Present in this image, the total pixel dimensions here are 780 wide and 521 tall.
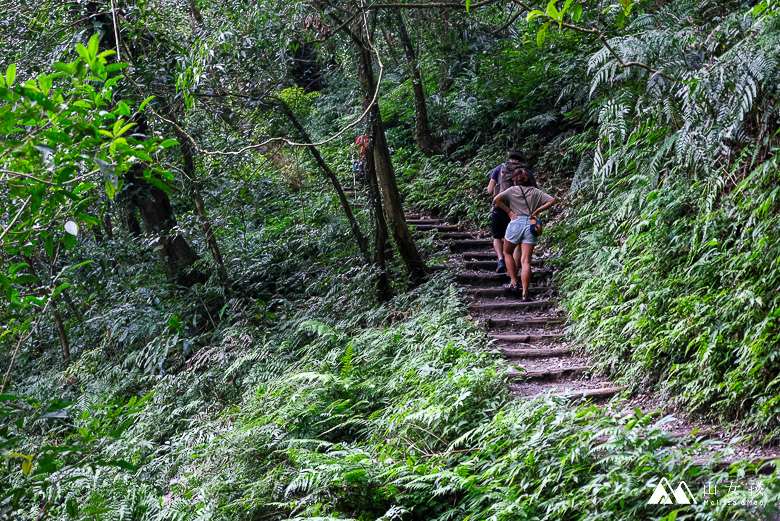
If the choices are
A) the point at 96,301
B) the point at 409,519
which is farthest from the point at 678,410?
the point at 96,301

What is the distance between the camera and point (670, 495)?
115 inches

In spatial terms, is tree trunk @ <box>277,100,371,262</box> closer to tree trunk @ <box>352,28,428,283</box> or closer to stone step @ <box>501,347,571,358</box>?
tree trunk @ <box>352,28,428,283</box>

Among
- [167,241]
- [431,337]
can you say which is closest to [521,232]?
[431,337]

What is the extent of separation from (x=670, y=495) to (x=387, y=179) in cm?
594

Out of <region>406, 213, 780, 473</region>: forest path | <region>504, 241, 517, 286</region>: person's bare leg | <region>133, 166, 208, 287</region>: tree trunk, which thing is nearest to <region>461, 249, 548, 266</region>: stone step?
<region>406, 213, 780, 473</region>: forest path

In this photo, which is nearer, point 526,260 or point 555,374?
point 555,374

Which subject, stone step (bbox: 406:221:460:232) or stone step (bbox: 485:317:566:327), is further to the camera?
stone step (bbox: 406:221:460:232)

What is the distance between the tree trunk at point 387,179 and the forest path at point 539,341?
2.45 feet

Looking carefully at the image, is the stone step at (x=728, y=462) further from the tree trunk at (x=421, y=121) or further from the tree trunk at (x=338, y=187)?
the tree trunk at (x=421, y=121)

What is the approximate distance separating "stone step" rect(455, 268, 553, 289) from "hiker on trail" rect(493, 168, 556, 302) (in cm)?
75

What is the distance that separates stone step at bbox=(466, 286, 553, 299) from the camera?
26.3ft

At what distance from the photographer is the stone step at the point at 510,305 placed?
761 centimetres

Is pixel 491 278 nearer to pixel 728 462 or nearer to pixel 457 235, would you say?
pixel 457 235

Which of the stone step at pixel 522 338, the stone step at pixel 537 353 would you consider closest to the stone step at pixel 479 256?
the stone step at pixel 522 338
